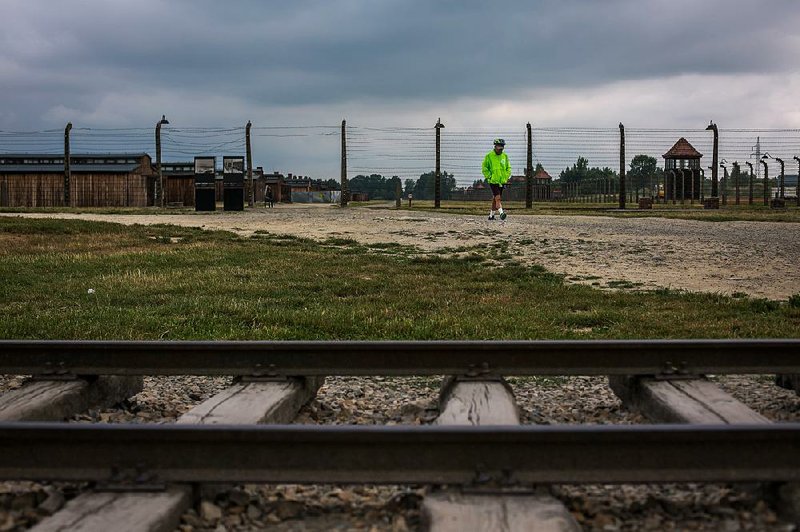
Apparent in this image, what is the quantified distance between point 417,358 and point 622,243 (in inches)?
431

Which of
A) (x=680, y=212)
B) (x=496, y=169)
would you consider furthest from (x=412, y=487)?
(x=680, y=212)

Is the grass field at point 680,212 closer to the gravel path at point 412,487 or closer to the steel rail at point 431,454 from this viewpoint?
the gravel path at point 412,487

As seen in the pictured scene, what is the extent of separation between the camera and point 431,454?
9.98ft

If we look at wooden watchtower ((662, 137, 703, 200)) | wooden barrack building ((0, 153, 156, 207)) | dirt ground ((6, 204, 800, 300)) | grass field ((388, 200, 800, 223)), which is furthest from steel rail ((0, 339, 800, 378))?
wooden watchtower ((662, 137, 703, 200))

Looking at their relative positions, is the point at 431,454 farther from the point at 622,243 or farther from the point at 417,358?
the point at 622,243

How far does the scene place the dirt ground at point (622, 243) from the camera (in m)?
11.0

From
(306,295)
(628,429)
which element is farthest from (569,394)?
(306,295)

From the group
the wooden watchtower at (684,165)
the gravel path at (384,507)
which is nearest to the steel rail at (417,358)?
the gravel path at (384,507)

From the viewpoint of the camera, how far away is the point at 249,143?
35.4 metres

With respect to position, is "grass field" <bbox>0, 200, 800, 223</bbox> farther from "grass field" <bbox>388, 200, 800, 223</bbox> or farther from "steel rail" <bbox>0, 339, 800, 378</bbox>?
"steel rail" <bbox>0, 339, 800, 378</bbox>

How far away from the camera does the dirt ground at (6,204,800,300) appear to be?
11.0 metres

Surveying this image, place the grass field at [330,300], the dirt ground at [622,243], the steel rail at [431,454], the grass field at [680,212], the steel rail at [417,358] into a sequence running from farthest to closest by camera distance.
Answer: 1. the grass field at [680,212]
2. the dirt ground at [622,243]
3. the grass field at [330,300]
4. the steel rail at [417,358]
5. the steel rail at [431,454]

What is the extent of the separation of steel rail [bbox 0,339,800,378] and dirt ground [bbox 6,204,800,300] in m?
5.33

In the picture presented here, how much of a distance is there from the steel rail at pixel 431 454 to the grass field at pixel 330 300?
3663 millimetres
